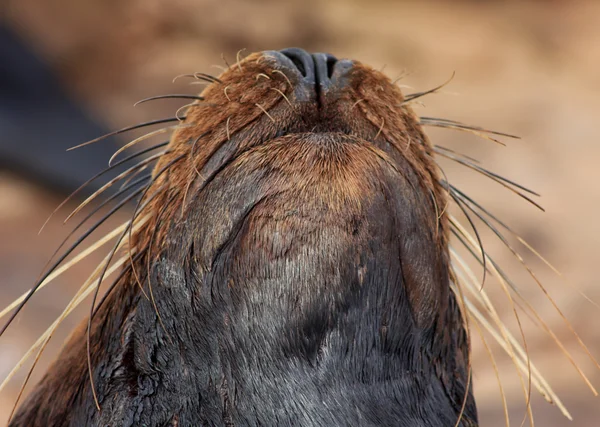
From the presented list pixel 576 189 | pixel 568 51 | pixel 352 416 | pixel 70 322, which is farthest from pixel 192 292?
pixel 568 51

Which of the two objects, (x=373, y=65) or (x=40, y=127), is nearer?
(x=40, y=127)

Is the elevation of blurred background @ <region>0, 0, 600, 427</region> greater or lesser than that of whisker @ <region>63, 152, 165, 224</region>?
greater

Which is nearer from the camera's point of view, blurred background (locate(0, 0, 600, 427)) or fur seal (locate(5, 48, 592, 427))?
fur seal (locate(5, 48, 592, 427))

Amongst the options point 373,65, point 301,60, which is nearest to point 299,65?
point 301,60

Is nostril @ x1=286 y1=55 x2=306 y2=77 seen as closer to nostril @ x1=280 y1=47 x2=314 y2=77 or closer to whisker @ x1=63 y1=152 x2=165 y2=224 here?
nostril @ x1=280 y1=47 x2=314 y2=77

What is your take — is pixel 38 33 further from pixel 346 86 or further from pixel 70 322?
pixel 346 86

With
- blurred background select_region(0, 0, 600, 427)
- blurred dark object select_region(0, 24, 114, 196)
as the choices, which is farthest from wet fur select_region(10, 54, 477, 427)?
blurred dark object select_region(0, 24, 114, 196)

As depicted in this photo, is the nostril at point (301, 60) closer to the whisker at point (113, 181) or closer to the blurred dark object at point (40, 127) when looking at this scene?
the whisker at point (113, 181)

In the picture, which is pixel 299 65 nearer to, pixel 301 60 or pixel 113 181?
pixel 301 60
